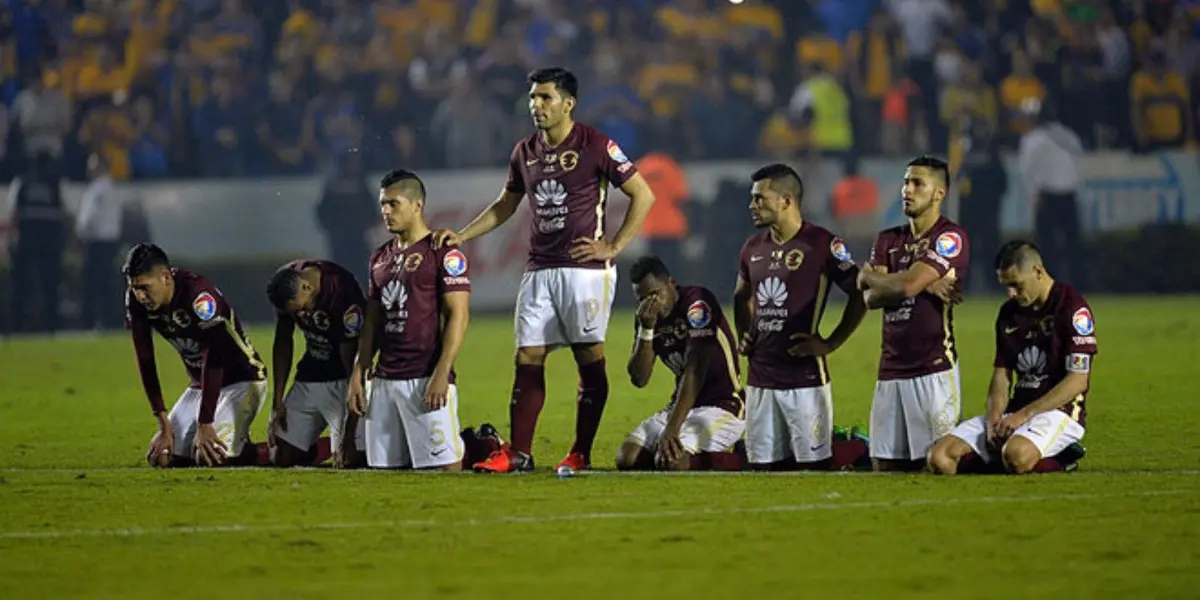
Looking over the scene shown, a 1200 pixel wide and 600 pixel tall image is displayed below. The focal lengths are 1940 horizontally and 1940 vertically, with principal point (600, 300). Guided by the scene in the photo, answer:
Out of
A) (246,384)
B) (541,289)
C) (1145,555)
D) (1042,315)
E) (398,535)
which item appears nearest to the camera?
(1145,555)

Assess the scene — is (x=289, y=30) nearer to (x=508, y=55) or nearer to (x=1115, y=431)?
(x=508, y=55)

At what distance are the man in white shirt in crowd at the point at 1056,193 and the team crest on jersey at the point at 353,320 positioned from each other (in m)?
14.3

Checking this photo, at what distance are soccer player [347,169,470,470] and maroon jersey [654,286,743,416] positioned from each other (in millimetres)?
1150

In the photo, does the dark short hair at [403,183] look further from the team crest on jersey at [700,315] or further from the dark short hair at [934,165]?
the dark short hair at [934,165]

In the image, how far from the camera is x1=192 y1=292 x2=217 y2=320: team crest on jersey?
414 inches

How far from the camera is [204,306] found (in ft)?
34.6

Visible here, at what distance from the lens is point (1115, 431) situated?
37.5 ft

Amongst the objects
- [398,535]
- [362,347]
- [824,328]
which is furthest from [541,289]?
[824,328]

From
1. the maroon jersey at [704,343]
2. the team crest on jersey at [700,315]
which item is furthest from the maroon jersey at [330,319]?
the team crest on jersey at [700,315]

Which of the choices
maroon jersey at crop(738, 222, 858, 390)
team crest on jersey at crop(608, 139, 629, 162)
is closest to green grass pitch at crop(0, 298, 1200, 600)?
maroon jersey at crop(738, 222, 858, 390)

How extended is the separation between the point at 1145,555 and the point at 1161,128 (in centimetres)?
1774

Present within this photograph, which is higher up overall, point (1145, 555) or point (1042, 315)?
point (1042, 315)

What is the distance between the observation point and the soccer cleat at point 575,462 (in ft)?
32.3

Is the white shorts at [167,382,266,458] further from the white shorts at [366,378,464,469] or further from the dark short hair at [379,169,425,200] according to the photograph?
the dark short hair at [379,169,425,200]
